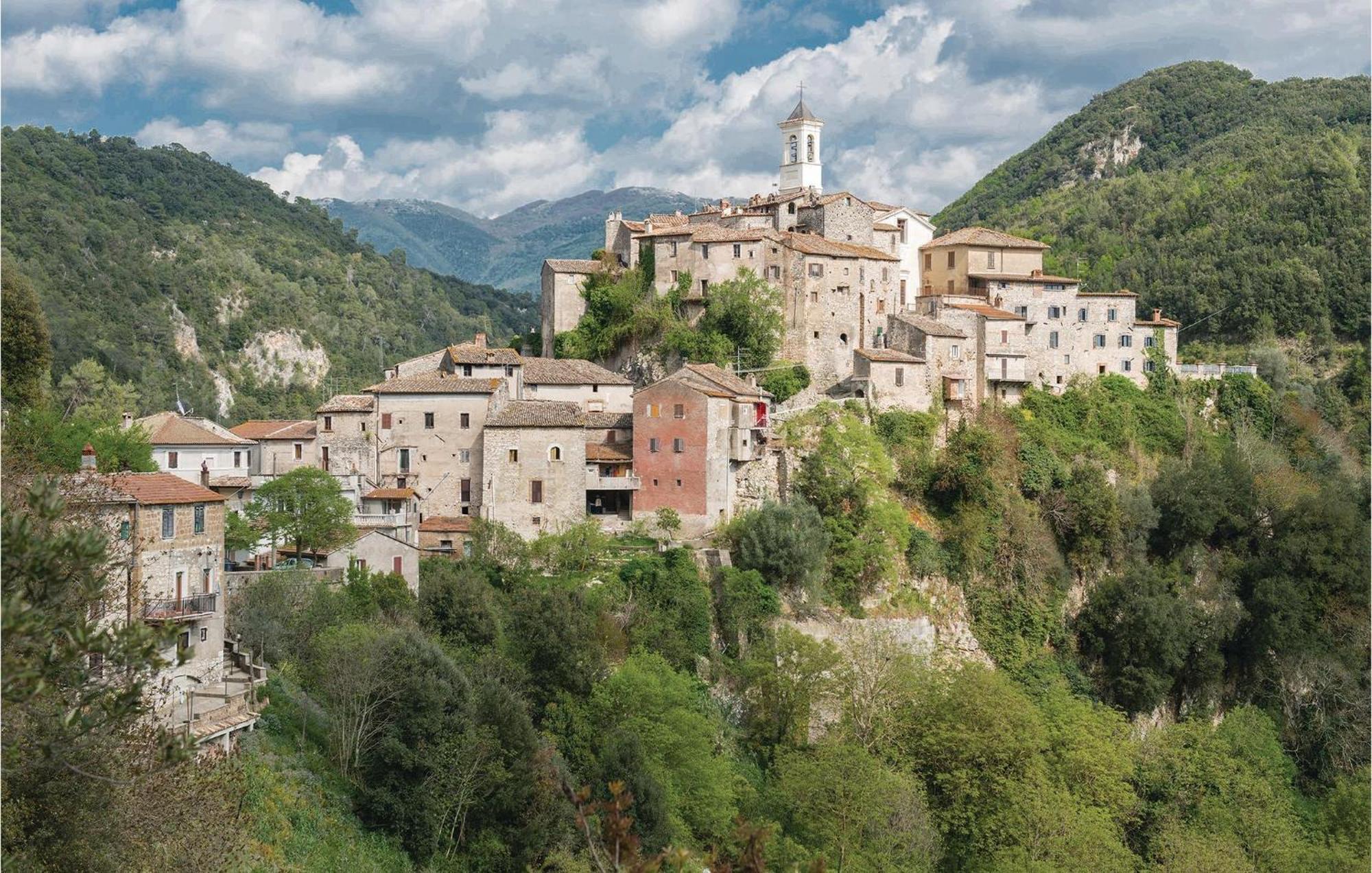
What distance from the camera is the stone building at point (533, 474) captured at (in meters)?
48.6

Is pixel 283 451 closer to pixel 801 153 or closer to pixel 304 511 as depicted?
Result: pixel 304 511

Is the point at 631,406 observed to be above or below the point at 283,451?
above

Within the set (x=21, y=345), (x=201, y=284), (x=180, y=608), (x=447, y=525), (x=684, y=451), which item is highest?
(x=201, y=284)

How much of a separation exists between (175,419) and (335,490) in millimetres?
9393

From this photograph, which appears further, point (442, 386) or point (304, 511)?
point (442, 386)

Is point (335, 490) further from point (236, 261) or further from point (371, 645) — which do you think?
point (236, 261)

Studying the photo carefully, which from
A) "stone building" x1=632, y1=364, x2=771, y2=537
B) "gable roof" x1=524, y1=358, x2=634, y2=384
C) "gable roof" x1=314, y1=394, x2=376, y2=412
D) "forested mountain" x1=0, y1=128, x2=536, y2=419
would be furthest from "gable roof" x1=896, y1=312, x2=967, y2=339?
"forested mountain" x1=0, y1=128, x2=536, y2=419

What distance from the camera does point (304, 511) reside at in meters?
44.4

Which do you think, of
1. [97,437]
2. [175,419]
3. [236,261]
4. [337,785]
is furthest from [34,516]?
[236,261]

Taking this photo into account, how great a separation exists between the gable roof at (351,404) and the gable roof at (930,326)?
897 inches

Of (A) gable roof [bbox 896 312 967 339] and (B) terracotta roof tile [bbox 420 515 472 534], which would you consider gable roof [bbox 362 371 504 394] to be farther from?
(A) gable roof [bbox 896 312 967 339]

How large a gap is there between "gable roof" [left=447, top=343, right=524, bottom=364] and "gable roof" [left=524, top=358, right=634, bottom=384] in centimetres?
87

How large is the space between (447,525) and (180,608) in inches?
698

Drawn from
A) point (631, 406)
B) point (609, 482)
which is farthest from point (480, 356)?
point (609, 482)
